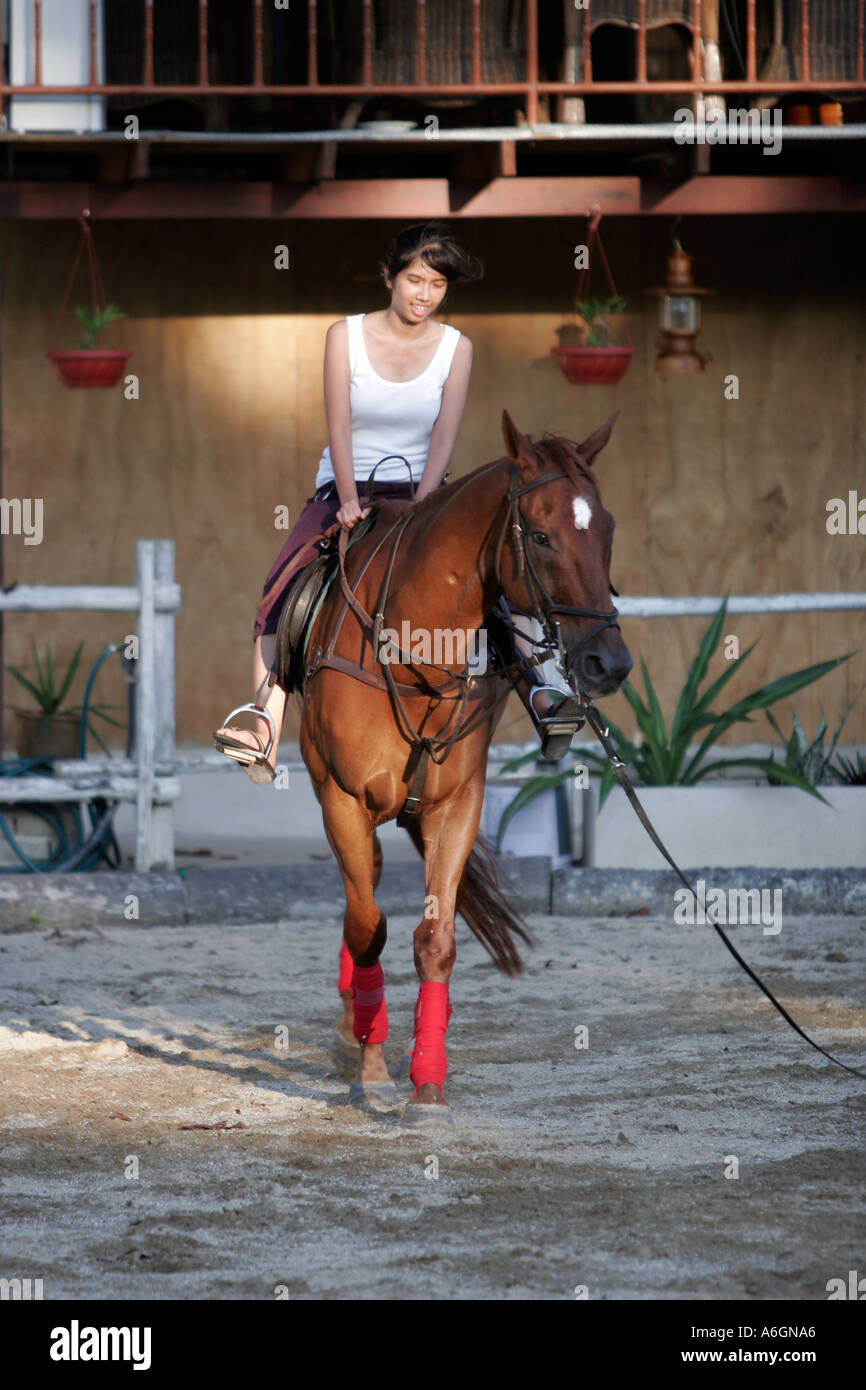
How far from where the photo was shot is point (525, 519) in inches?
177

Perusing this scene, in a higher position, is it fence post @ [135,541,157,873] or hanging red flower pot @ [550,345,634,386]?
hanging red flower pot @ [550,345,634,386]

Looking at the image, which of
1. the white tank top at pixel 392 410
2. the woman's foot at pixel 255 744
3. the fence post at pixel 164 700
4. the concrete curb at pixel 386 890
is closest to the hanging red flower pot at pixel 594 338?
the fence post at pixel 164 700

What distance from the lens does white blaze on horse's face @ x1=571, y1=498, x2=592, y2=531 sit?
173 inches

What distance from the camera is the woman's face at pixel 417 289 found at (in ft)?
17.0

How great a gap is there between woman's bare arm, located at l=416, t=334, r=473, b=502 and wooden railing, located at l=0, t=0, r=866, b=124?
378 centimetres

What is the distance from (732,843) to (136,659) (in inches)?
120

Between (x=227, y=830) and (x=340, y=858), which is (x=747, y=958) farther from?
(x=227, y=830)

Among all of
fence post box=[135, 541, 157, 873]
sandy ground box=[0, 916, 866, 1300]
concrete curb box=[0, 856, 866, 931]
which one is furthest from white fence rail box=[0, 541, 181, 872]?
sandy ground box=[0, 916, 866, 1300]

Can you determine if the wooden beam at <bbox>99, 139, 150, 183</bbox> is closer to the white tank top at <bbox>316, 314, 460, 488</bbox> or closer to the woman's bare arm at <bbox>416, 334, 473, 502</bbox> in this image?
the white tank top at <bbox>316, 314, 460, 488</bbox>

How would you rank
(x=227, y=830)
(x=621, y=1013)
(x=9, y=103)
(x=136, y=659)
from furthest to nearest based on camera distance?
(x=227, y=830) → (x=9, y=103) → (x=136, y=659) → (x=621, y=1013)

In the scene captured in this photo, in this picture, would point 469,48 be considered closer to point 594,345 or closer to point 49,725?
point 594,345

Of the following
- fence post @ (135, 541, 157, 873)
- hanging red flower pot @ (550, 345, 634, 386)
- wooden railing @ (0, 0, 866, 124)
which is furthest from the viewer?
hanging red flower pot @ (550, 345, 634, 386)
